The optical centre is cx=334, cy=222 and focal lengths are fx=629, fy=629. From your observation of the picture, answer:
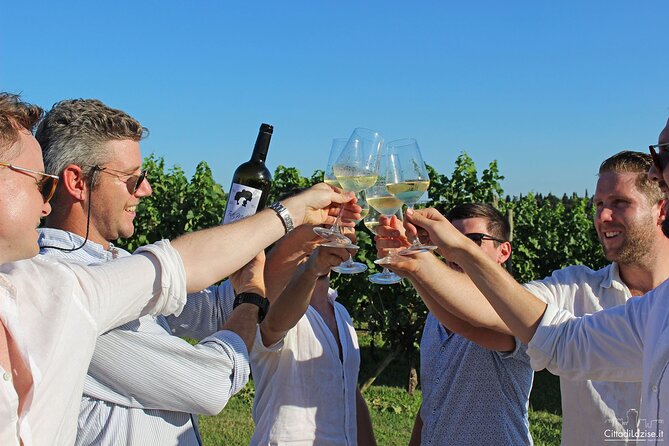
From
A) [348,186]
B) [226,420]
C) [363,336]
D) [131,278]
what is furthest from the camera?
[363,336]

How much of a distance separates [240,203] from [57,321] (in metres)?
1.42

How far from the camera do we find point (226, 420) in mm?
8047

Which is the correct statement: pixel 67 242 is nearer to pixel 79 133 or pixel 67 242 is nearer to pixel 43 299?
pixel 79 133

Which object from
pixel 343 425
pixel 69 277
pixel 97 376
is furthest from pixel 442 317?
pixel 69 277

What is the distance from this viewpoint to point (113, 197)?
2.54m

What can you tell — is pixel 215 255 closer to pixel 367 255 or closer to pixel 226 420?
pixel 226 420

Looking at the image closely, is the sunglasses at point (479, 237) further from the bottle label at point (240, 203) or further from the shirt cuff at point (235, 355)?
the shirt cuff at point (235, 355)

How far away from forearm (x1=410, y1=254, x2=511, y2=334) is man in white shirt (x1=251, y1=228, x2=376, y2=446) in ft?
1.32

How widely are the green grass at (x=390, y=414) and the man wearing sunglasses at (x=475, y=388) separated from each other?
174 inches

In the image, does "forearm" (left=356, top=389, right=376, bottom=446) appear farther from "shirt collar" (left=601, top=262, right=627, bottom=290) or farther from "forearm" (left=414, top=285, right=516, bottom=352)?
"shirt collar" (left=601, top=262, right=627, bottom=290)

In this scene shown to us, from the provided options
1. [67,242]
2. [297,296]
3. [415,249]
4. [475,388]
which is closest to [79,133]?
[67,242]

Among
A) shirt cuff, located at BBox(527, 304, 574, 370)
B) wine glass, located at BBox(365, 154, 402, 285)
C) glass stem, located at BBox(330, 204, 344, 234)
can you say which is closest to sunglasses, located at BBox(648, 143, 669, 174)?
shirt cuff, located at BBox(527, 304, 574, 370)

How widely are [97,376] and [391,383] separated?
9.10 metres

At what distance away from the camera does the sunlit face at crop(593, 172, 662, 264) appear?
345 centimetres
